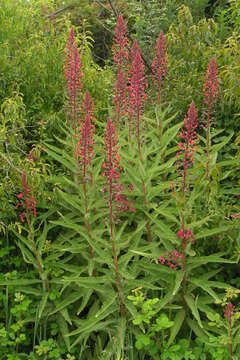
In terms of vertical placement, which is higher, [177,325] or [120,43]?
[120,43]

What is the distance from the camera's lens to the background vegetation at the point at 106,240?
13.3 ft

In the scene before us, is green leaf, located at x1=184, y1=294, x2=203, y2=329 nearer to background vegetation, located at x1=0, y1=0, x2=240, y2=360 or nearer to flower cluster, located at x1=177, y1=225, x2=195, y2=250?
background vegetation, located at x1=0, y1=0, x2=240, y2=360

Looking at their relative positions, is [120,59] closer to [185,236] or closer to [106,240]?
[106,240]

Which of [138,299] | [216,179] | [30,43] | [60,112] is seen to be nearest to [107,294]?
[138,299]

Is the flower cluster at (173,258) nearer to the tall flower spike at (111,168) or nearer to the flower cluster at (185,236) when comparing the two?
the flower cluster at (185,236)

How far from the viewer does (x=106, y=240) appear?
14.5 feet

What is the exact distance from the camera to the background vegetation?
405 cm

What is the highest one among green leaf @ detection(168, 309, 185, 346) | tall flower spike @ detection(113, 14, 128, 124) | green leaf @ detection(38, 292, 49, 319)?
tall flower spike @ detection(113, 14, 128, 124)

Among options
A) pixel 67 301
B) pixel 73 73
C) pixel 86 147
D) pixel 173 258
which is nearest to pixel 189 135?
pixel 86 147

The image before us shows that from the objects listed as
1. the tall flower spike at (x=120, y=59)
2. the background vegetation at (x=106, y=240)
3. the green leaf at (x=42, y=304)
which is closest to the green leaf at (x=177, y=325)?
the background vegetation at (x=106, y=240)

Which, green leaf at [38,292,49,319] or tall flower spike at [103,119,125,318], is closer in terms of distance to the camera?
tall flower spike at [103,119,125,318]

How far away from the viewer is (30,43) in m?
5.93

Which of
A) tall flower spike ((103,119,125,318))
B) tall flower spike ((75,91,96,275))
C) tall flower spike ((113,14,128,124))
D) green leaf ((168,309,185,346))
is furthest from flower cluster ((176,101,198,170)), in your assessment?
green leaf ((168,309,185,346))

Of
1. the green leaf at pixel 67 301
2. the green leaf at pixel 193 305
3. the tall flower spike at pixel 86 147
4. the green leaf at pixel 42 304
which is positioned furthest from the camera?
the green leaf at pixel 67 301
